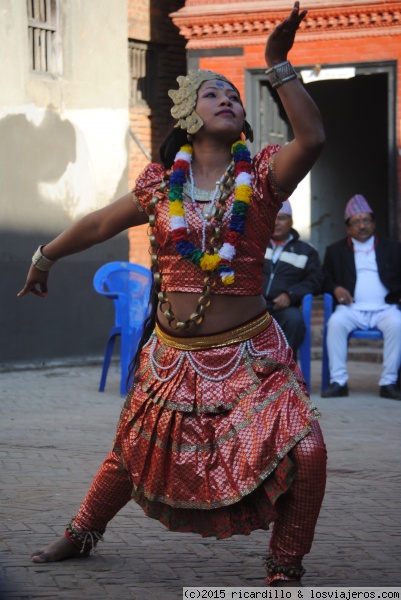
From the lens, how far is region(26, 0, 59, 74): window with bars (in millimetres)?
13523

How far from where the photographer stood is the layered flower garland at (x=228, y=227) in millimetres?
4492

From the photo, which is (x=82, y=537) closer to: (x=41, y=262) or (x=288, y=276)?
(x=41, y=262)

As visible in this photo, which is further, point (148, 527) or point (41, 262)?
point (148, 527)

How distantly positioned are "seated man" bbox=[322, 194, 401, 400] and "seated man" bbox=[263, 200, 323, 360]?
32 cm

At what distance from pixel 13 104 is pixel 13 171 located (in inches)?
28.3

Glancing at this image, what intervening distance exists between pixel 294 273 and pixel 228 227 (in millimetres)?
6214

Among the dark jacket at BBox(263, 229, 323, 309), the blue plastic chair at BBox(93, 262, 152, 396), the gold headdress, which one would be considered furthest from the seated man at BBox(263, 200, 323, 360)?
the gold headdress

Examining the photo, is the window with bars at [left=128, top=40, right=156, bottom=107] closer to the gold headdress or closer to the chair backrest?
the chair backrest

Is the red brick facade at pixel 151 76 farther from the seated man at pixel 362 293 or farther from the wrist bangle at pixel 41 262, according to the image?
the wrist bangle at pixel 41 262

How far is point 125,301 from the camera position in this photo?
1091cm

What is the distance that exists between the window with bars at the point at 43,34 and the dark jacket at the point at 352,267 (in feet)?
14.5

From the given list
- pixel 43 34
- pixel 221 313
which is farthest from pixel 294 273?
pixel 221 313

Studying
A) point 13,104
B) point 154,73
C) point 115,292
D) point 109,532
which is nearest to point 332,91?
point 154,73

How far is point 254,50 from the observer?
14.9 m
